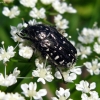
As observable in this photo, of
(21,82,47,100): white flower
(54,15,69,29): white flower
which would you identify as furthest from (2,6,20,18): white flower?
(21,82,47,100): white flower

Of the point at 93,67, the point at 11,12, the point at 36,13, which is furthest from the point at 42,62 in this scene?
the point at 11,12

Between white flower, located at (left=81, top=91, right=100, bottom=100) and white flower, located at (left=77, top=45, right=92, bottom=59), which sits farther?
white flower, located at (left=77, top=45, right=92, bottom=59)

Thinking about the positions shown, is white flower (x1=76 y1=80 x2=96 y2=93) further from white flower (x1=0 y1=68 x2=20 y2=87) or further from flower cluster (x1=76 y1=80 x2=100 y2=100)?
white flower (x1=0 y1=68 x2=20 y2=87)

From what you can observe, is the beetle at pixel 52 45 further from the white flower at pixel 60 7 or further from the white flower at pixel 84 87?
the white flower at pixel 60 7

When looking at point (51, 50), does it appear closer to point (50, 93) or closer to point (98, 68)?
point (98, 68)

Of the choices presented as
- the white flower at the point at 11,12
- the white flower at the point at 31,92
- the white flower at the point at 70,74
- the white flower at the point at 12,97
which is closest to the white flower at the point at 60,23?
the white flower at the point at 11,12

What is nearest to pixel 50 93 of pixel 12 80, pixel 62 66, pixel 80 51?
pixel 80 51
